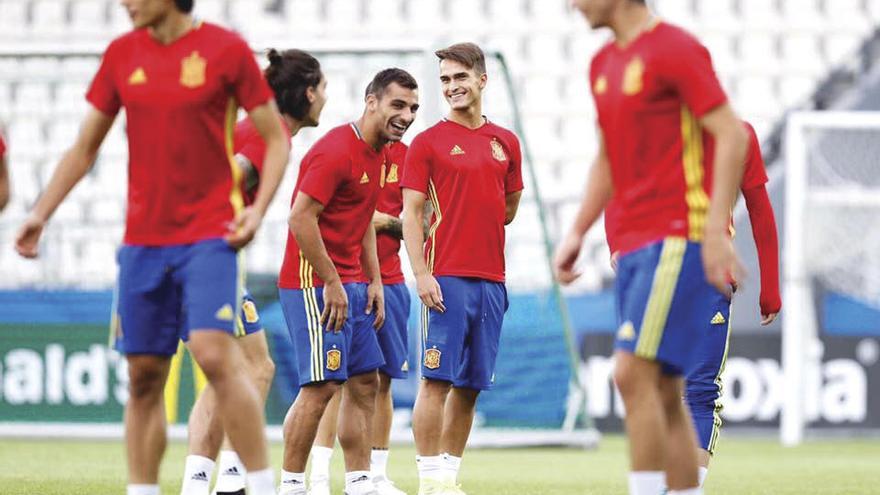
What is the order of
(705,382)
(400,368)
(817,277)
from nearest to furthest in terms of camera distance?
1. (705,382)
2. (400,368)
3. (817,277)

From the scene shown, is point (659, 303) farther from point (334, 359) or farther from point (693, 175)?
point (334, 359)

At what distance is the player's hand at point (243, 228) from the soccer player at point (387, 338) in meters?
2.80

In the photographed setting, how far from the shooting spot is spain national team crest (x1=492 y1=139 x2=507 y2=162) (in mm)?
8273

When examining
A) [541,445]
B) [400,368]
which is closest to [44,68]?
[541,445]

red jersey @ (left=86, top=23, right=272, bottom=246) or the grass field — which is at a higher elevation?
red jersey @ (left=86, top=23, right=272, bottom=246)

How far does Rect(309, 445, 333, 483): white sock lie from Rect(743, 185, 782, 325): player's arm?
2421 mm

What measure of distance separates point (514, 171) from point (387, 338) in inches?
46.9

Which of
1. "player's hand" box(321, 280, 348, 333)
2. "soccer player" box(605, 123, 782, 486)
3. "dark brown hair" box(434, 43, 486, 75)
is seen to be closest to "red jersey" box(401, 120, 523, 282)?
"dark brown hair" box(434, 43, 486, 75)

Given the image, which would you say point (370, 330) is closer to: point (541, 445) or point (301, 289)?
point (301, 289)

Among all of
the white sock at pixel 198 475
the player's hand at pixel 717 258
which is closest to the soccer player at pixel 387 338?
the white sock at pixel 198 475

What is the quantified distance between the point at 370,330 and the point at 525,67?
1762 cm

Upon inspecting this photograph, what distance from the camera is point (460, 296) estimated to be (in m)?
8.11

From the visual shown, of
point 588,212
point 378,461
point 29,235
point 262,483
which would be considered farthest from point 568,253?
point 378,461

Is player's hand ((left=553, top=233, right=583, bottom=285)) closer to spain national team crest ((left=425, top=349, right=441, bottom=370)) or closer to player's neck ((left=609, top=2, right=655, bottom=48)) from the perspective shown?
player's neck ((left=609, top=2, right=655, bottom=48))
